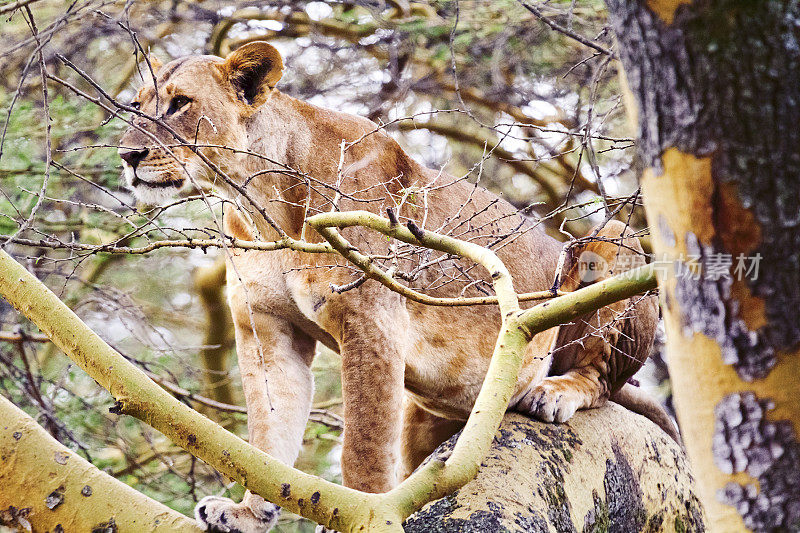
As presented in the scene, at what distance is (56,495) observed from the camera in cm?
184

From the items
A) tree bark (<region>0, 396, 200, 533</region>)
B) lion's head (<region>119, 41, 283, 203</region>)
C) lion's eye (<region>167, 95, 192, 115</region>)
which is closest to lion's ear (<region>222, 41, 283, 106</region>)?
lion's head (<region>119, 41, 283, 203</region>)

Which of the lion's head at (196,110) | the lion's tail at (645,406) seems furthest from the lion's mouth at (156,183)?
the lion's tail at (645,406)

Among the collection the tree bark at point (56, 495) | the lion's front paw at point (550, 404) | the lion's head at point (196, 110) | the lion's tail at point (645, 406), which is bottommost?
the tree bark at point (56, 495)

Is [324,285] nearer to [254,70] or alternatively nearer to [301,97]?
[254,70]

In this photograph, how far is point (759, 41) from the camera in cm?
A: 108

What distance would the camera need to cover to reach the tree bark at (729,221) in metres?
1.08

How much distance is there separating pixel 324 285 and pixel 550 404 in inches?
40.8

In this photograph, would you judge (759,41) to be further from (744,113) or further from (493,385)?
(493,385)

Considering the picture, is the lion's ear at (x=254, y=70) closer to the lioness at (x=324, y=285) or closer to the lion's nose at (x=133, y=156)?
the lioness at (x=324, y=285)

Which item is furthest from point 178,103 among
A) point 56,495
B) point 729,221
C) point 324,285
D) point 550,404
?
point 729,221

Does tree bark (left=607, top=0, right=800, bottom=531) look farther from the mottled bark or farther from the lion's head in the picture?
the mottled bark

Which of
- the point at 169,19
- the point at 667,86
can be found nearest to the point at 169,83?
the point at 667,86

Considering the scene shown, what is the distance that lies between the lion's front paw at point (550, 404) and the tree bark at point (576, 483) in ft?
0.15

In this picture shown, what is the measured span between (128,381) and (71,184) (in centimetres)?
382
